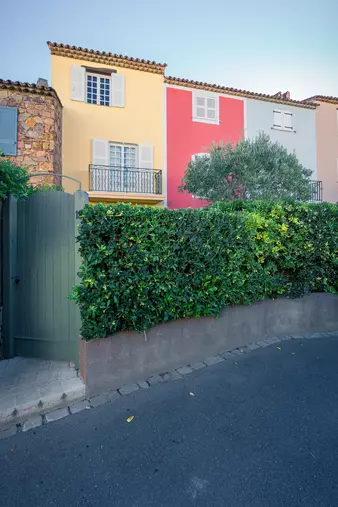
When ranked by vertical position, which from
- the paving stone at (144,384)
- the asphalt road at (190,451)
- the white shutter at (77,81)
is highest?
the white shutter at (77,81)

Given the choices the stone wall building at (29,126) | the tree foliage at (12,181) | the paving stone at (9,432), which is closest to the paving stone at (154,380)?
the paving stone at (9,432)

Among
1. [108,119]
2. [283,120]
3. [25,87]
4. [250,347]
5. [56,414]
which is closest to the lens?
[56,414]

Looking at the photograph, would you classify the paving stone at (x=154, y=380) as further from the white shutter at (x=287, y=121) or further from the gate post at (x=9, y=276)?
the white shutter at (x=287, y=121)

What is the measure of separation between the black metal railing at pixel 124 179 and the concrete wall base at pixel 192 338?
9740 mm

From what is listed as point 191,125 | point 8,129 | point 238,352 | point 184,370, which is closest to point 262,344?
point 238,352

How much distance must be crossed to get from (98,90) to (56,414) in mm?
14011

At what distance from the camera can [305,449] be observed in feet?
7.72

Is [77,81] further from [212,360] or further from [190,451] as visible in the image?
[190,451]

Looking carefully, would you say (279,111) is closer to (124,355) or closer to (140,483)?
(124,355)

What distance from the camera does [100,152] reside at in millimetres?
13055

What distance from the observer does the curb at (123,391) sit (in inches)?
106

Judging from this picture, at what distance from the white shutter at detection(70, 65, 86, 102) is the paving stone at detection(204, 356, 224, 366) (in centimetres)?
1288

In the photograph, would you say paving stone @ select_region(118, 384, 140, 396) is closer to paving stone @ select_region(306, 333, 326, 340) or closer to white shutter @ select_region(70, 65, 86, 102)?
paving stone @ select_region(306, 333, 326, 340)

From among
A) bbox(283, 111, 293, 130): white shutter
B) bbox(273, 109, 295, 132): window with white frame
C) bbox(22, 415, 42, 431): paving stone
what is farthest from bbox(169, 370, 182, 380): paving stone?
bbox(283, 111, 293, 130): white shutter
